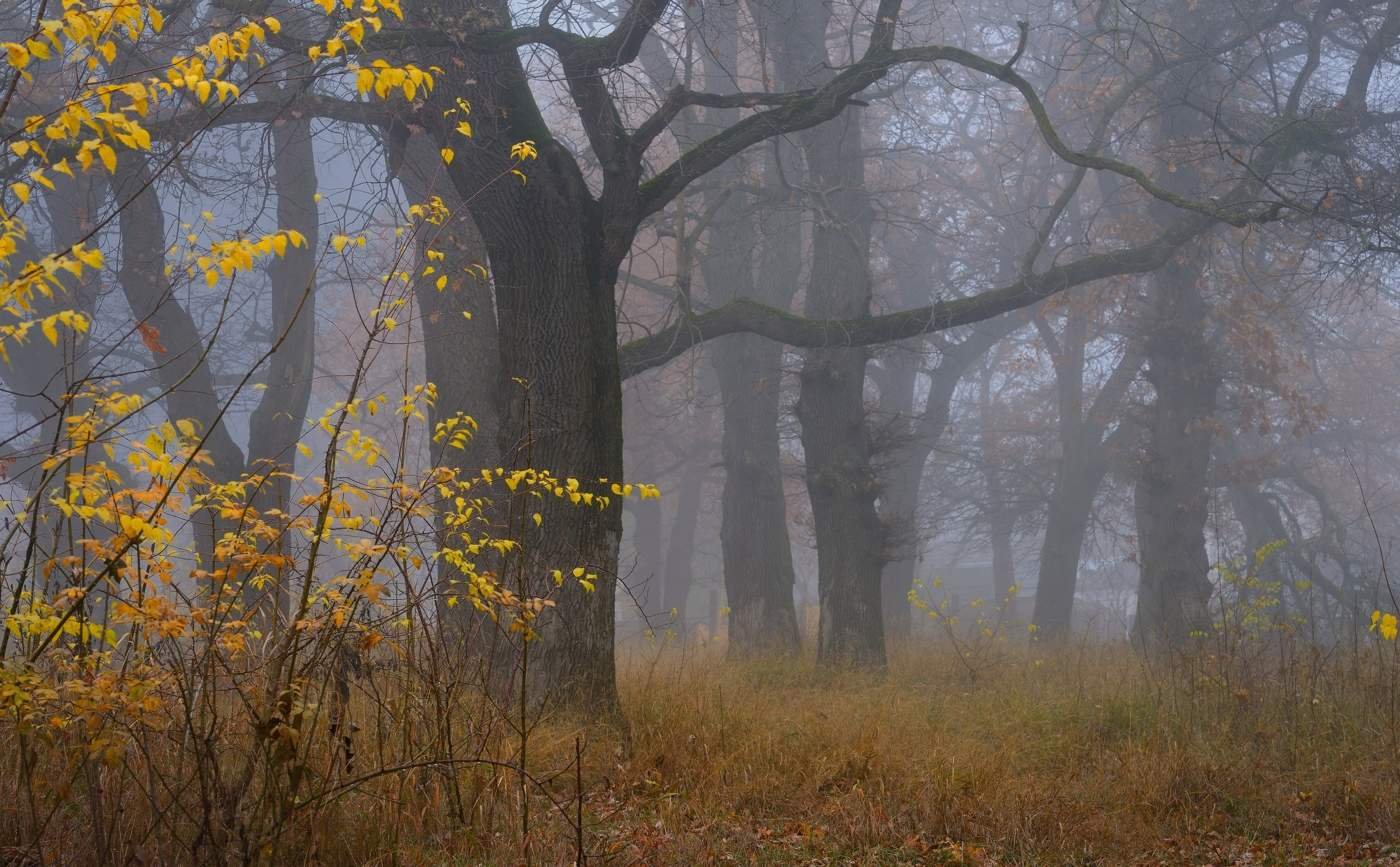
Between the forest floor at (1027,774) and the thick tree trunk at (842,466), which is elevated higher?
the thick tree trunk at (842,466)


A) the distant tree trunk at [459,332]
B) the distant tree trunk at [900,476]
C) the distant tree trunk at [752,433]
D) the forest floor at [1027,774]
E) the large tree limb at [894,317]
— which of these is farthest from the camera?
the distant tree trunk at [900,476]

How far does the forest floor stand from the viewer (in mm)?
5488

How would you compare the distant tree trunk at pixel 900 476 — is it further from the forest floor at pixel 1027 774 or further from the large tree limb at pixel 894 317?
the forest floor at pixel 1027 774

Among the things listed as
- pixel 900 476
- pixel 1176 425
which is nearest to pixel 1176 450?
pixel 1176 425

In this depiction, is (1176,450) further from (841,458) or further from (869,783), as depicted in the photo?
(869,783)

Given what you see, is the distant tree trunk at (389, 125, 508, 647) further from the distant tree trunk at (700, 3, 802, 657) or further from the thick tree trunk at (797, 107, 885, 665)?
the distant tree trunk at (700, 3, 802, 657)

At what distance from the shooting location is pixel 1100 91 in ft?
51.0

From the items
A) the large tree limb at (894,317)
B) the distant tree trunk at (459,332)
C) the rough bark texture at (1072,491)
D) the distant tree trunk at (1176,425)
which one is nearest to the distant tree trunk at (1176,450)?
Result: the distant tree trunk at (1176,425)

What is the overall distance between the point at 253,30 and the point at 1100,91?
1411cm

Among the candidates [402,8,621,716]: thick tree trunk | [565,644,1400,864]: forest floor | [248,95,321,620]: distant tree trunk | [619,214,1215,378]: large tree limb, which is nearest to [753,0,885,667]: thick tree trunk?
[619,214,1215,378]: large tree limb

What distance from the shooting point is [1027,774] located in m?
6.67

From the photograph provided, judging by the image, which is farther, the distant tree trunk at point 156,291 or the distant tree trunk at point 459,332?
→ the distant tree trunk at point 156,291

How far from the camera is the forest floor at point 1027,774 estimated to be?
5.49 meters

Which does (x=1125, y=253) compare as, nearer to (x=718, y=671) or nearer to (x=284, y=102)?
(x=718, y=671)
